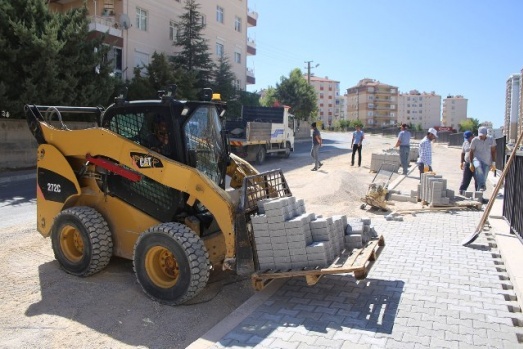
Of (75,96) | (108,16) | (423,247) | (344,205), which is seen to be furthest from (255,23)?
(423,247)

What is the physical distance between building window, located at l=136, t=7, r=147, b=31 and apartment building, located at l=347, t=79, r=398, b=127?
407ft

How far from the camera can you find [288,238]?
4828 mm

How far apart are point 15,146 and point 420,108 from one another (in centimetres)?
17571

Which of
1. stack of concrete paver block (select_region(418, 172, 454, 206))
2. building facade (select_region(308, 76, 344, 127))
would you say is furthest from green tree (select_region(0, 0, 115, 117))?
building facade (select_region(308, 76, 344, 127))

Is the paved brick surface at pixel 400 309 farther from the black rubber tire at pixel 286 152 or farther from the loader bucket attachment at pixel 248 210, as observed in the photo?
the black rubber tire at pixel 286 152

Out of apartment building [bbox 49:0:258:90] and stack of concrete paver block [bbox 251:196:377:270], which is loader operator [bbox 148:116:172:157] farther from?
apartment building [bbox 49:0:258:90]

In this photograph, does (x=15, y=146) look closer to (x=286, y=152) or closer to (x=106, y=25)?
(x=106, y=25)

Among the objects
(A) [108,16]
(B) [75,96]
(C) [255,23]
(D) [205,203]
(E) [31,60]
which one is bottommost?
(D) [205,203]

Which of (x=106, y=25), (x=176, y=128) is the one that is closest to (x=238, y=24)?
(x=106, y=25)

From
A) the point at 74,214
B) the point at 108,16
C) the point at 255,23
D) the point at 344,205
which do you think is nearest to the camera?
the point at 74,214

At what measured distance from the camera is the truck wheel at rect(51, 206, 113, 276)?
5.59 m

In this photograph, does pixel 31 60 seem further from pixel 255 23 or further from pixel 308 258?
pixel 255 23

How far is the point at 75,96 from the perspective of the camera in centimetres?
1850

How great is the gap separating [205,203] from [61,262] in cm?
230
